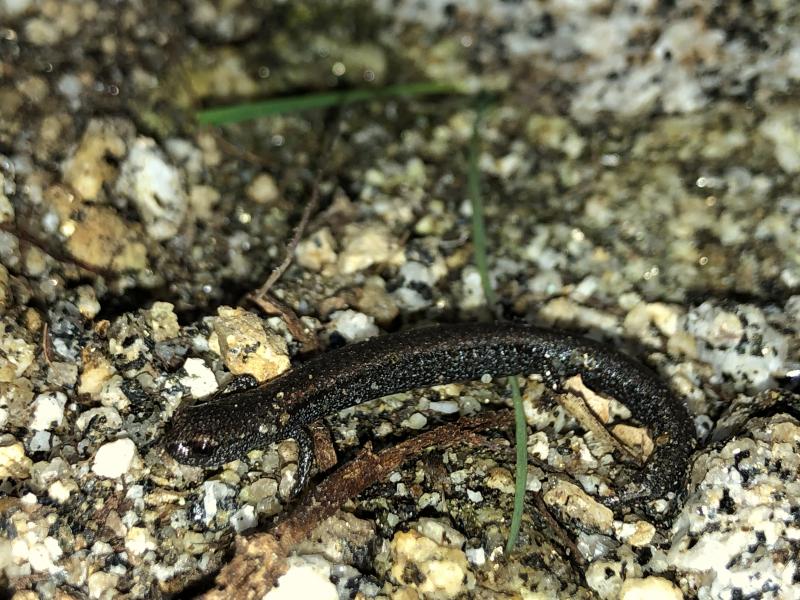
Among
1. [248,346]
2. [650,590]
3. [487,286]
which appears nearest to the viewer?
[650,590]

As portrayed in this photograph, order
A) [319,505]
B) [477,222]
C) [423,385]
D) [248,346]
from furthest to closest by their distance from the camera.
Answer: [477,222] → [423,385] → [248,346] → [319,505]

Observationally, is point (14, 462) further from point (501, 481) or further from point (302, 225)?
point (501, 481)

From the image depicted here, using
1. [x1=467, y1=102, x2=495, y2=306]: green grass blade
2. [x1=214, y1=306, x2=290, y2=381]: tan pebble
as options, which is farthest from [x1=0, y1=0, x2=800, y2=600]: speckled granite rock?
[x1=467, y1=102, x2=495, y2=306]: green grass blade

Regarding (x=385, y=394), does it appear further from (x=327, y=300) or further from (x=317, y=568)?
(x=317, y=568)

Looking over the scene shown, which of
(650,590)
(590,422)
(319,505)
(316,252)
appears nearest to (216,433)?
(319,505)

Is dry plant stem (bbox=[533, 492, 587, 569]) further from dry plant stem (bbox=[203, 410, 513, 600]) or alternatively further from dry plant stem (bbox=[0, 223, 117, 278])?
dry plant stem (bbox=[0, 223, 117, 278])

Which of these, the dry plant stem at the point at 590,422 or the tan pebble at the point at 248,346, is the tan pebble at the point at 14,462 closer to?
the tan pebble at the point at 248,346
